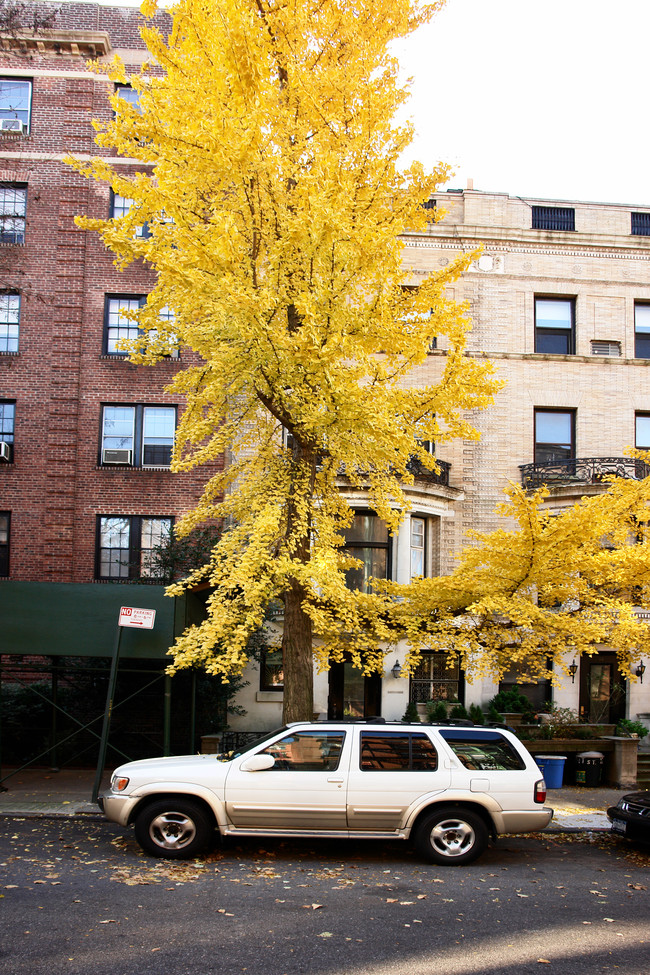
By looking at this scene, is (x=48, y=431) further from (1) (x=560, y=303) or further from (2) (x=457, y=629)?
(1) (x=560, y=303)

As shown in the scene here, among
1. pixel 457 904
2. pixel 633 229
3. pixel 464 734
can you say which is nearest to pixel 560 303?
pixel 633 229

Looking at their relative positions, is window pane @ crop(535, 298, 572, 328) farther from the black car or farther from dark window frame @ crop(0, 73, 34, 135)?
dark window frame @ crop(0, 73, 34, 135)

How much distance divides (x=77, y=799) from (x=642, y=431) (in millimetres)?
16845

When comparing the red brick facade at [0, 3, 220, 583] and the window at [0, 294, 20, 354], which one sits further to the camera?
the window at [0, 294, 20, 354]

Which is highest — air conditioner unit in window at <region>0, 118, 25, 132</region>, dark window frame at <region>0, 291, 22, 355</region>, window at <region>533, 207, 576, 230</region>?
air conditioner unit in window at <region>0, 118, 25, 132</region>

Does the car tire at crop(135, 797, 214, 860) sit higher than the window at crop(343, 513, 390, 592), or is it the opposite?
the window at crop(343, 513, 390, 592)

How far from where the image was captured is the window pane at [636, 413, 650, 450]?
821 inches

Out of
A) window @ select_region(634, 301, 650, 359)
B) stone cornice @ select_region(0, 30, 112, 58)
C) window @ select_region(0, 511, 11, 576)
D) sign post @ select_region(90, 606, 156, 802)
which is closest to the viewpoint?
sign post @ select_region(90, 606, 156, 802)

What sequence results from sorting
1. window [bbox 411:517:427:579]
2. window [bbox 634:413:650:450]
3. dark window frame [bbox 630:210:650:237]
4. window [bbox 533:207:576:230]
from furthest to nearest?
1. dark window frame [bbox 630:210:650:237]
2. window [bbox 533:207:576:230]
3. window [bbox 634:413:650:450]
4. window [bbox 411:517:427:579]

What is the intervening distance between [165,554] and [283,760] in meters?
8.26

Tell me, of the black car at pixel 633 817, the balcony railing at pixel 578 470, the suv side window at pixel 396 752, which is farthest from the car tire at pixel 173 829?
the balcony railing at pixel 578 470

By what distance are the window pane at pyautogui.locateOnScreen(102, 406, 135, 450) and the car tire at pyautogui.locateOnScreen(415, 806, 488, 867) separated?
1285 centimetres

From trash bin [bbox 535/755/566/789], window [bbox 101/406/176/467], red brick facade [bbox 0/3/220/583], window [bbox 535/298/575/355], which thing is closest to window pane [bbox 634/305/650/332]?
window [bbox 535/298/575/355]

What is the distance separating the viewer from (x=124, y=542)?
18891 mm
